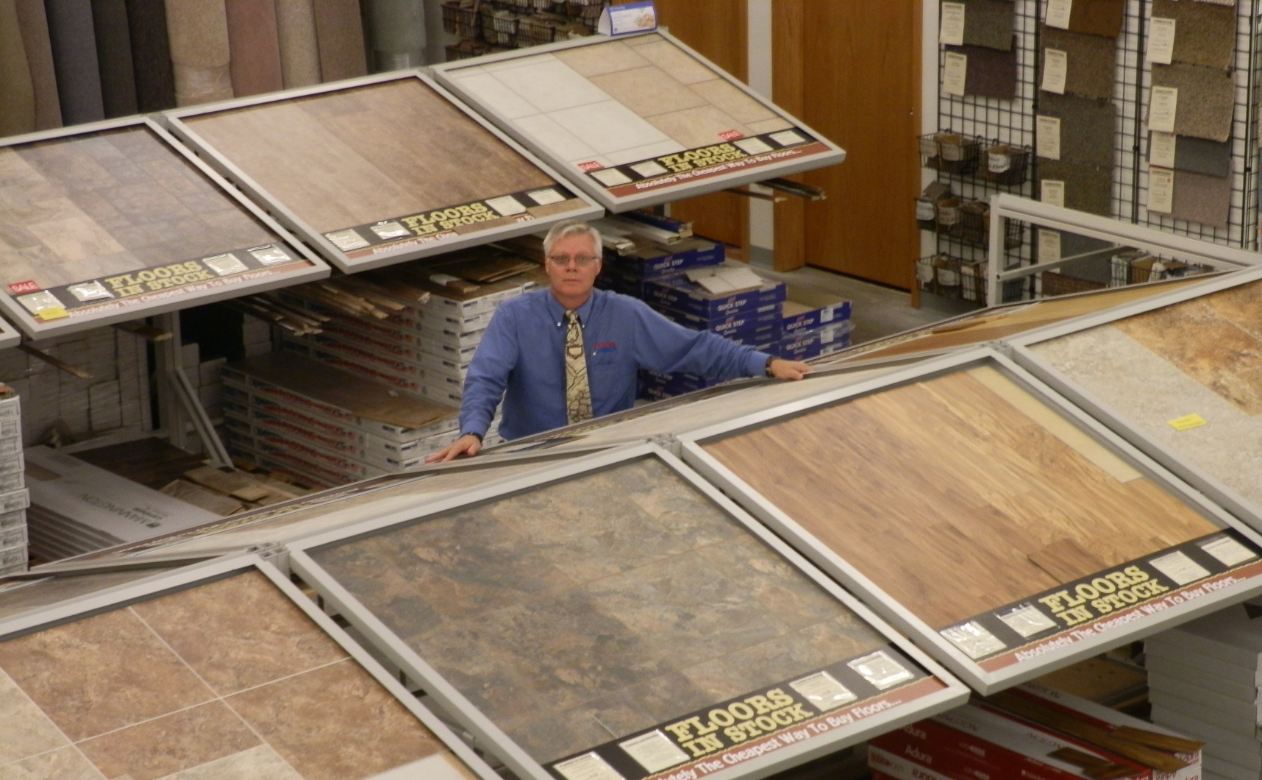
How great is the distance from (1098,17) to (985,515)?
4534mm

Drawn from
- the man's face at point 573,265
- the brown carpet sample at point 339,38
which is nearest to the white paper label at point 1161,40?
the man's face at point 573,265

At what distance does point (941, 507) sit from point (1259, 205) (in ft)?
13.6

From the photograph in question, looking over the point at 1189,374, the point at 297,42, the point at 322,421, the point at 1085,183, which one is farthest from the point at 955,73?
the point at 1189,374

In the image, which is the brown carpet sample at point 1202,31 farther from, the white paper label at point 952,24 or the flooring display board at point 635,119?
the flooring display board at point 635,119

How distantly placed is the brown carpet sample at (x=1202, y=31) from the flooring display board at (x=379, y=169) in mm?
2642

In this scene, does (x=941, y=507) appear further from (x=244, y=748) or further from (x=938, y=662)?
(x=244, y=748)

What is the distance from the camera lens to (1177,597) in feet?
10.8

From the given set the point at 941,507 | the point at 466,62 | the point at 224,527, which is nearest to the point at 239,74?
the point at 466,62

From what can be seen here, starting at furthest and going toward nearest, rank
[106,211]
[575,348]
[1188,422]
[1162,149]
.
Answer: [1162,149] < [106,211] < [575,348] < [1188,422]

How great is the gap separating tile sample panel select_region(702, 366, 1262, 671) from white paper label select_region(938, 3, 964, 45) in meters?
4.70

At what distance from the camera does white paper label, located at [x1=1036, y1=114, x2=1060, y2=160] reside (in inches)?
305

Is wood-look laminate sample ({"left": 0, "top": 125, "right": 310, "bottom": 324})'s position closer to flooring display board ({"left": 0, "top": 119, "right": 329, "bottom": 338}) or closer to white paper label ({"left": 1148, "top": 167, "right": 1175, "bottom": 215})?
flooring display board ({"left": 0, "top": 119, "right": 329, "bottom": 338})

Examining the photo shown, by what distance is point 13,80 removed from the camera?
783 cm

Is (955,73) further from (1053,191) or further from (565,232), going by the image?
(565,232)
